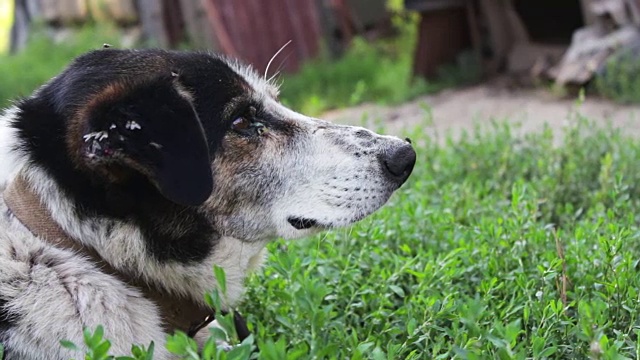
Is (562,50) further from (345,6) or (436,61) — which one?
(345,6)

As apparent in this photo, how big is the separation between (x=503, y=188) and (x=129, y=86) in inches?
95.9

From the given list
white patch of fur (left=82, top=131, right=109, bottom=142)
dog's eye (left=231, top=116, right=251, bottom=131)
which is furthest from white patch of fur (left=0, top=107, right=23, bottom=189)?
dog's eye (left=231, top=116, right=251, bottom=131)

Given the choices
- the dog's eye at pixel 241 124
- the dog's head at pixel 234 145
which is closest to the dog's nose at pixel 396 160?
the dog's head at pixel 234 145

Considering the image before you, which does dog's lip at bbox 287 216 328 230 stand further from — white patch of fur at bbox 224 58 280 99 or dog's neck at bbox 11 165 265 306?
white patch of fur at bbox 224 58 280 99

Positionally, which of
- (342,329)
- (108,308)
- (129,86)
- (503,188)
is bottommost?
(503,188)

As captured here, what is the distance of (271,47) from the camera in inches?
393

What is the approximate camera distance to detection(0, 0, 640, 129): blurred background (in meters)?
7.11

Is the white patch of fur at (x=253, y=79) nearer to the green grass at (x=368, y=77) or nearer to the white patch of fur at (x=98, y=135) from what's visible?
the white patch of fur at (x=98, y=135)

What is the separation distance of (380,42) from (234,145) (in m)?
7.69

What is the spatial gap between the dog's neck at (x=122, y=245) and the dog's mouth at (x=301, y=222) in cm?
24

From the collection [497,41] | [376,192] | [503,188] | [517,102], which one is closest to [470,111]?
[517,102]

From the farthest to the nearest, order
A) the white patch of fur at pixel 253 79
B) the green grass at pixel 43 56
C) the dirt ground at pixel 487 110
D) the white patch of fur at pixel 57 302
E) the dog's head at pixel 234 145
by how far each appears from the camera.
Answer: the green grass at pixel 43 56
the dirt ground at pixel 487 110
the white patch of fur at pixel 253 79
the dog's head at pixel 234 145
the white patch of fur at pixel 57 302

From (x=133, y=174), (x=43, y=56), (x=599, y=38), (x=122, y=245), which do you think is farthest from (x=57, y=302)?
(x=43, y=56)

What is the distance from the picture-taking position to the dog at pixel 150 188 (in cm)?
239
